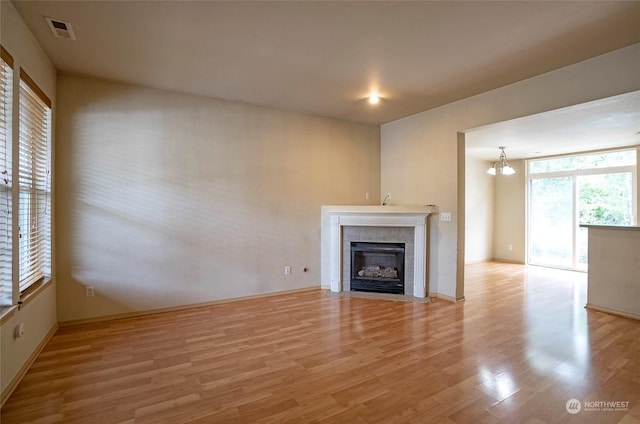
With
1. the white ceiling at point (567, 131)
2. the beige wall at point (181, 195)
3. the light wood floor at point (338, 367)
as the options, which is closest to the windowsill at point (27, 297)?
the beige wall at point (181, 195)

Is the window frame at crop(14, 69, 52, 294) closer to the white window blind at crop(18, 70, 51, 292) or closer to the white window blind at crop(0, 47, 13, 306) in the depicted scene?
the white window blind at crop(18, 70, 51, 292)

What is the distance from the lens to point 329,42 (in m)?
2.61

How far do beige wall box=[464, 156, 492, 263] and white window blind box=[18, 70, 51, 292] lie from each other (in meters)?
7.30

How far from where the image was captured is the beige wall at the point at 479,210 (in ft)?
23.5

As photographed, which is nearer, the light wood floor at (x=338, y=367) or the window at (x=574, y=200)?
the light wood floor at (x=338, y=367)

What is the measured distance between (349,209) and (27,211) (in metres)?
3.55

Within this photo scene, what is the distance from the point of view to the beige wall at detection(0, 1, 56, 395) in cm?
206

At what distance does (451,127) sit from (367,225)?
1.80m

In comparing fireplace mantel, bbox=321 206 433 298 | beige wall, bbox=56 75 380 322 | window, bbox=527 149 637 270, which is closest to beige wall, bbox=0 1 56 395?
beige wall, bbox=56 75 380 322

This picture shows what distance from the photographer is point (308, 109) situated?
4477 millimetres

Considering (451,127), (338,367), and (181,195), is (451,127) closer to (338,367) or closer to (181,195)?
(338,367)

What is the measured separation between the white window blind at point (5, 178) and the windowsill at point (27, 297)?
6 cm

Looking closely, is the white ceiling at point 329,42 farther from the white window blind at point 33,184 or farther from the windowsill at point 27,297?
the windowsill at point 27,297

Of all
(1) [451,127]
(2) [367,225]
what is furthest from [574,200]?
(2) [367,225]
